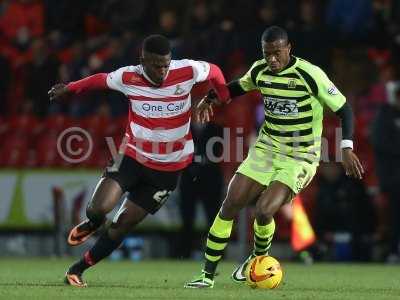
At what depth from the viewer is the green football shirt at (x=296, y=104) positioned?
11055mm

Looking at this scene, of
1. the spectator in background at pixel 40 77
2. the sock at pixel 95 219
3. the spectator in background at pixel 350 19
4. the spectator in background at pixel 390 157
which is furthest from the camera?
the spectator in background at pixel 40 77

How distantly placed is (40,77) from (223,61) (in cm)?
290

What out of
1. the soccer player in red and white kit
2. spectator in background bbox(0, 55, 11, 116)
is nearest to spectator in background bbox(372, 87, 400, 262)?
the soccer player in red and white kit

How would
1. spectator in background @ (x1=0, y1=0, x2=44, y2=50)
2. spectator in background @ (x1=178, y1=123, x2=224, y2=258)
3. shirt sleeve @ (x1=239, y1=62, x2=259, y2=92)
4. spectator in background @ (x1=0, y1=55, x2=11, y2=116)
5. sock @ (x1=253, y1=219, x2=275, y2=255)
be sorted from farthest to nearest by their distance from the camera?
1. spectator in background @ (x1=0, y1=0, x2=44, y2=50)
2. spectator in background @ (x1=0, y1=55, x2=11, y2=116)
3. spectator in background @ (x1=178, y1=123, x2=224, y2=258)
4. shirt sleeve @ (x1=239, y1=62, x2=259, y2=92)
5. sock @ (x1=253, y1=219, x2=275, y2=255)

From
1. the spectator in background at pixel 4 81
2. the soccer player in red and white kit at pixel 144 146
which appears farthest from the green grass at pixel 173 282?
the spectator in background at pixel 4 81

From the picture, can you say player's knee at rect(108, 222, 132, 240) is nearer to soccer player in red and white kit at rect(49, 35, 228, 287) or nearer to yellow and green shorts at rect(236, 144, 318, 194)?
soccer player in red and white kit at rect(49, 35, 228, 287)

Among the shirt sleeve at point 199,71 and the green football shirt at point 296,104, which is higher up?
the shirt sleeve at point 199,71

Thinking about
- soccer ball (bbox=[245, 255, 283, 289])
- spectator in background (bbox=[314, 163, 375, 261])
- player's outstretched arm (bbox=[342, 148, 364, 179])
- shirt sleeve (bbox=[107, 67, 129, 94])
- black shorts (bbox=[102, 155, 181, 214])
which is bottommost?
spectator in background (bbox=[314, 163, 375, 261])

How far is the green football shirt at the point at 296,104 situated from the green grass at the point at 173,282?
4.07 feet

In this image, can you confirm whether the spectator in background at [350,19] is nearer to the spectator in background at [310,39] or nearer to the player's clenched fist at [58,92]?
the spectator in background at [310,39]

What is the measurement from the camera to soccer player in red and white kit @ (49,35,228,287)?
1105cm

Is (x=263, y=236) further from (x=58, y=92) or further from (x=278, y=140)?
(x=58, y=92)

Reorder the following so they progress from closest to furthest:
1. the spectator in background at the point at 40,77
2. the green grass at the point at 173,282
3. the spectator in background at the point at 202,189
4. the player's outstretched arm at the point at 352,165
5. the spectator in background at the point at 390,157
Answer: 1. the green grass at the point at 173,282
2. the player's outstretched arm at the point at 352,165
3. the spectator in background at the point at 390,157
4. the spectator in background at the point at 202,189
5. the spectator in background at the point at 40,77

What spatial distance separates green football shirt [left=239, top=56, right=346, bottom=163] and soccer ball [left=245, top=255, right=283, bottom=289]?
3.27ft
